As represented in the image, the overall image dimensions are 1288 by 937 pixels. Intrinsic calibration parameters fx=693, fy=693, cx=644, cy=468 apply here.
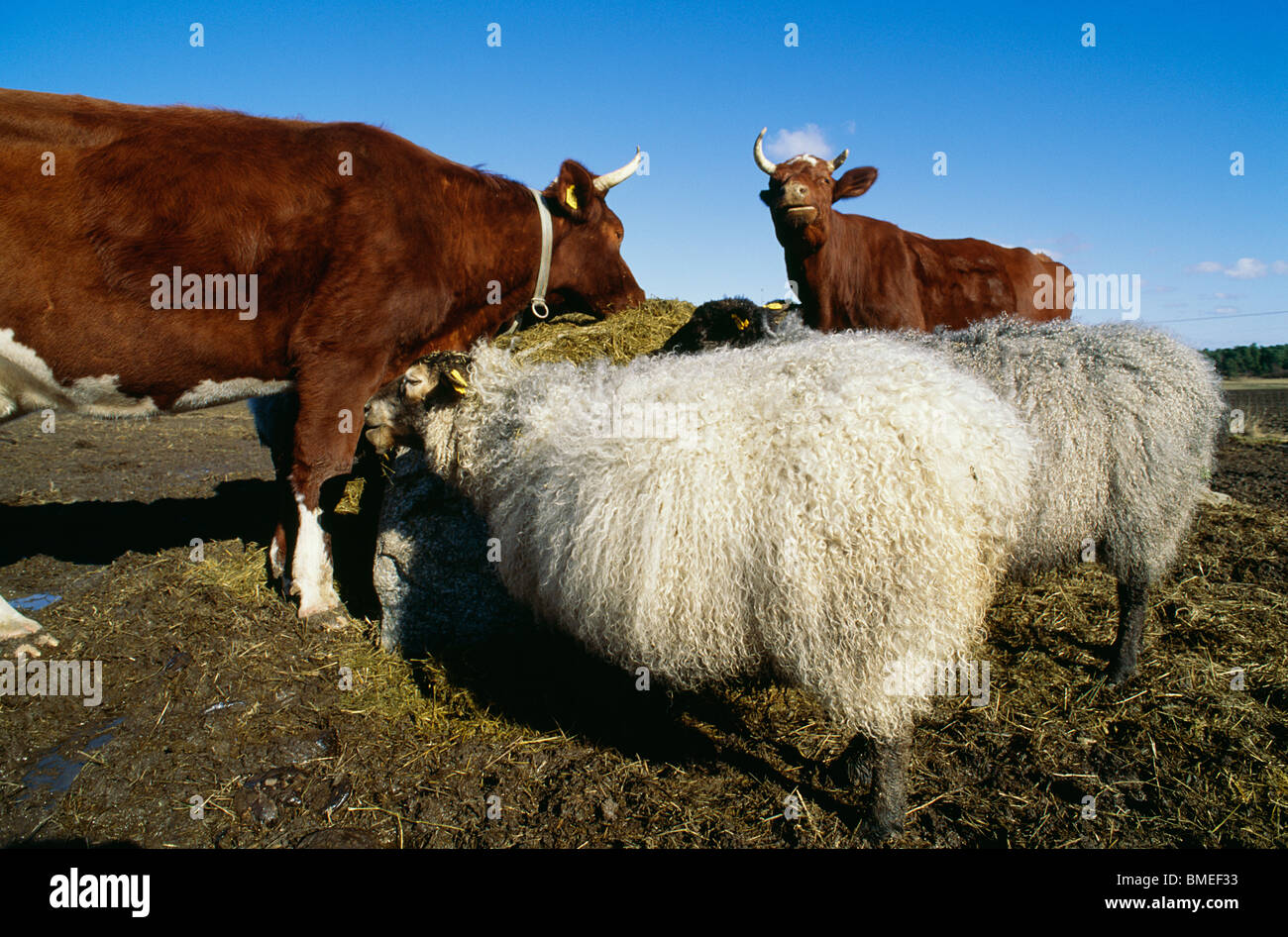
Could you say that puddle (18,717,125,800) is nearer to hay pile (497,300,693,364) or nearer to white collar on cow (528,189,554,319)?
hay pile (497,300,693,364)

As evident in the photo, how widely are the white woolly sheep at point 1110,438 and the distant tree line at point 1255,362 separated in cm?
2579

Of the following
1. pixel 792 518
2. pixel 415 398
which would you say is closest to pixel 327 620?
pixel 415 398

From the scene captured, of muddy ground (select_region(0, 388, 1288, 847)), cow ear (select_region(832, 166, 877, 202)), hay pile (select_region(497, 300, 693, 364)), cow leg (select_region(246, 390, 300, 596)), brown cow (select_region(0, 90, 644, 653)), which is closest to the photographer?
muddy ground (select_region(0, 388, 1288, 847))

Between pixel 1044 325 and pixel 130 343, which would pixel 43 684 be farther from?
pixel 1044 325

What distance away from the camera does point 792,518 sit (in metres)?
2.79

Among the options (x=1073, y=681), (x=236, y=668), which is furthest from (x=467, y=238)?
(x=1073, y=681)

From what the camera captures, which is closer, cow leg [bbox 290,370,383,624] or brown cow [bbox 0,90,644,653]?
brown cow [bbox 0,90,644,653]

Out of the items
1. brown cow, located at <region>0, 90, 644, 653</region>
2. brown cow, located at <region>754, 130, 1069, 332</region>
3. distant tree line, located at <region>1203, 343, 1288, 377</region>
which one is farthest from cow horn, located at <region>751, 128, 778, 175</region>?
distant tree line, located at <region>1203, 343, 1288, 377</region>

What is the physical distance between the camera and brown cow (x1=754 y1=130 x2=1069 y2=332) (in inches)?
236

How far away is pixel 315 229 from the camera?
427cm

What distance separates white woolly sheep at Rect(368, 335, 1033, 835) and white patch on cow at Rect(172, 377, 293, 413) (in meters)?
2.16

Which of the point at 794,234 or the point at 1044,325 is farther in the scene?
the point at 794,234

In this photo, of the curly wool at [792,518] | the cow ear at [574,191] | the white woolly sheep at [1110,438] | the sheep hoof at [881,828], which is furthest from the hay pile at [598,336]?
the sheep hoof at [881,828]
